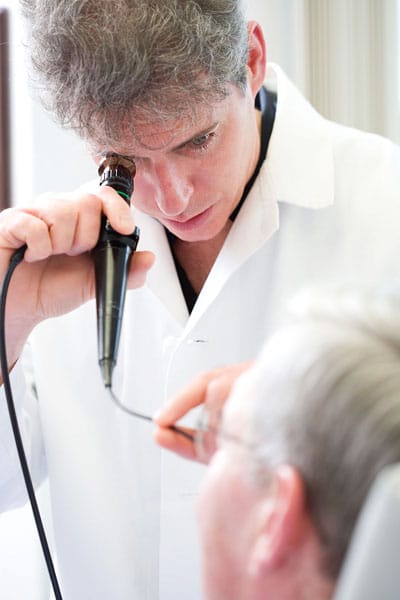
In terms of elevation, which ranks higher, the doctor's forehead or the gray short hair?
the gray short hair

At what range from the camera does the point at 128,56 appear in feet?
3.77

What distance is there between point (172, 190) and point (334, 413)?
730mm

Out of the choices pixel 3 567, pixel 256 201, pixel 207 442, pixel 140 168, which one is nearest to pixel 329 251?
pixel 256 201

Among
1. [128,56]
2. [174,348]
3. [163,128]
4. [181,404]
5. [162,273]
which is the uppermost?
[128,56]

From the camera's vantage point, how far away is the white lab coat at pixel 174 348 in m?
1.49

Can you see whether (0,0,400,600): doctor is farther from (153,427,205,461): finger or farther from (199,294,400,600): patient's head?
(199,294,400,600): patient's head

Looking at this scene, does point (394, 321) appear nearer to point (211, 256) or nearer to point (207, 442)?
point (207, 442)

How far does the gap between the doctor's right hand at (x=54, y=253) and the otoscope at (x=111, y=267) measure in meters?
0.02

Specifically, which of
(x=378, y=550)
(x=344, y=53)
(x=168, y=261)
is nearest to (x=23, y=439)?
(x=168, y=261)

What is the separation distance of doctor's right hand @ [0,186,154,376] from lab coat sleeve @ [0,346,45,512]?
77 millimetres

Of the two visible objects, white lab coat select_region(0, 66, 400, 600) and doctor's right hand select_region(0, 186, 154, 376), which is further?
white lab coat select_region(0, 66, 400, 600)

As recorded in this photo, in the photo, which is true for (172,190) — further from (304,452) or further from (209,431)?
(304,452)

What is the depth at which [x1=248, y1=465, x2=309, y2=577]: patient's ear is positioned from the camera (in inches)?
27.0

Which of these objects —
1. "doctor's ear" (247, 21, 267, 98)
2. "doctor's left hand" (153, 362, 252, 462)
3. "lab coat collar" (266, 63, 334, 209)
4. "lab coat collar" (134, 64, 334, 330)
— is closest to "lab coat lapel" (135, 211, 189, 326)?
"lab coat collar" (134, 64, 334, 330)
